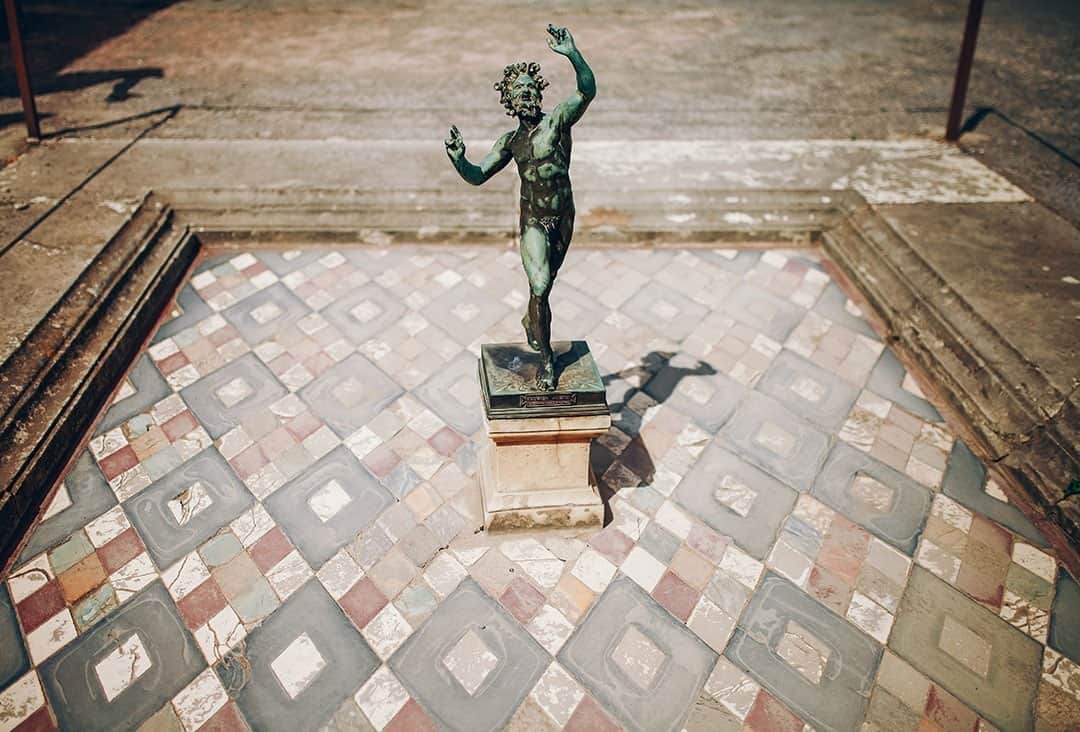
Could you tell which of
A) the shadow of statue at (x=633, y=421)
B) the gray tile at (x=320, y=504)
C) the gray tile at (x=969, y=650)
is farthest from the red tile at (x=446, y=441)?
the gray tile at (x=969, y=650)

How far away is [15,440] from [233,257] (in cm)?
265

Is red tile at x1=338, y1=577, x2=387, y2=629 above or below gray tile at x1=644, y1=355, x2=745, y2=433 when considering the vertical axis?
below

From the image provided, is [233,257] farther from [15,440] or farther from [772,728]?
[772,728]

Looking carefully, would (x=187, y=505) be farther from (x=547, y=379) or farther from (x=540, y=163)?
(x=540, y=163)

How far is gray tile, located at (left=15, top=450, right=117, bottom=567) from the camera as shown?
12.3 feet

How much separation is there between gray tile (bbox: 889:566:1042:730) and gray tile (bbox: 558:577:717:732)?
1.12 meters

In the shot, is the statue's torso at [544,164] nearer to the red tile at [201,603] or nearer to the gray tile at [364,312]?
the gray tile at [364,312]

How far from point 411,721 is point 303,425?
221cm

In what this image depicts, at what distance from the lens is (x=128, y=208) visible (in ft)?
19.7

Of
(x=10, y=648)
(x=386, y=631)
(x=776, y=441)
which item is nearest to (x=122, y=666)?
(x=10, y=648)

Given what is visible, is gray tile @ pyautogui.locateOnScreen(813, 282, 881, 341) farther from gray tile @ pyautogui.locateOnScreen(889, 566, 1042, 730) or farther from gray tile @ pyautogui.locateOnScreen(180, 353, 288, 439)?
gray tile @ pyautogui.locateOnScreen(180, 353, 288, 439)

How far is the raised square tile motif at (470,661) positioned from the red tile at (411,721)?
0.23 m

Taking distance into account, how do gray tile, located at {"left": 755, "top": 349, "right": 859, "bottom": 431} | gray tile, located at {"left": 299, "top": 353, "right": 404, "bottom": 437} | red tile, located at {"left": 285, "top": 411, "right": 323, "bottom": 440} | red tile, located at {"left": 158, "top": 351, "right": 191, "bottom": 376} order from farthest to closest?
red tile, located at {"left": 158, "top": 351, "right": 191, "bottom": 376}
gray tile, located at {"left": 755, "top": 349, "right": 859, "bottom": 431}
gray tile, located at {"left": 299, "top": 353, "right": 404, "bottom": 437}
red tile, located at {"left": 285, "top": 411, "right": 323, "bottom": 440}

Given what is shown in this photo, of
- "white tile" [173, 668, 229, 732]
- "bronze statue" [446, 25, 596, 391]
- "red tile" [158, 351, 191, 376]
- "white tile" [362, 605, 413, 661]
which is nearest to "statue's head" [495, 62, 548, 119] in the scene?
"bronze statue" [446, 25, 596, 391]
